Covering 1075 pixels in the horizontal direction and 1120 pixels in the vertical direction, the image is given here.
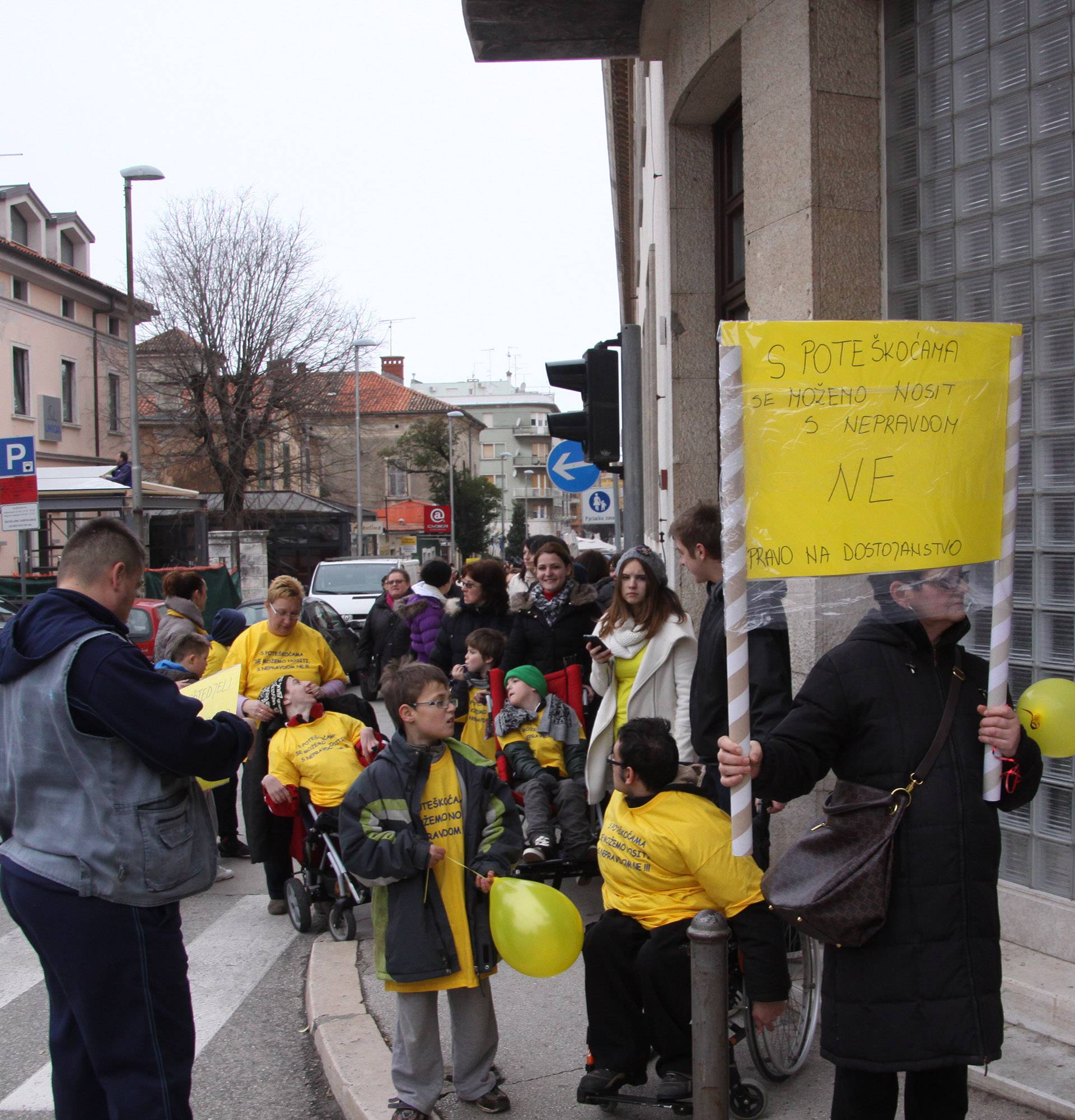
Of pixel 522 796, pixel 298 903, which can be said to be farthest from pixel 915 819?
pixel 298 903

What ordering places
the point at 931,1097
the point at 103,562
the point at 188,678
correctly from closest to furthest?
the point at 931,1097 → the point at 103,562 → the point at 188,678

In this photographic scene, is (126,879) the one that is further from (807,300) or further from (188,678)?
(807,300)

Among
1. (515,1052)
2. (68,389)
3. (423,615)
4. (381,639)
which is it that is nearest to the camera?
(515,1052)

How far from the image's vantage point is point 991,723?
9.12 feet

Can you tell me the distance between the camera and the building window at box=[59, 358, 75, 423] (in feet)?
129

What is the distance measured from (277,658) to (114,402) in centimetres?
3861

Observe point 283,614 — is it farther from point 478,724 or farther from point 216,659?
point 478,724

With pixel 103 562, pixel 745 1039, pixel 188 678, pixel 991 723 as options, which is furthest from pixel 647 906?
pixel 188 678

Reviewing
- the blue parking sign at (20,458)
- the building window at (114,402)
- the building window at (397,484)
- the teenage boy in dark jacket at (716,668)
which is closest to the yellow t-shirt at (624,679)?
the teenage boy in dark jacket at (716,668)

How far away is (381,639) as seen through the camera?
11078mm

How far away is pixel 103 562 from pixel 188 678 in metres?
2.28

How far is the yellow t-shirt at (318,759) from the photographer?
239 inches

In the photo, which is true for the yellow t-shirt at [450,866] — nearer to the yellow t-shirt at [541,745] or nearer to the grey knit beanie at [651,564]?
the grey knit beanie at [651,564]

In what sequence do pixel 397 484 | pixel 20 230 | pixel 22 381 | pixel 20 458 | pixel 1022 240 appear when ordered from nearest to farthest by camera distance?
pixel 1022 240 < pixel 20 458 < pixel 22 381 < pixel 20 230 < pixel 397 484
